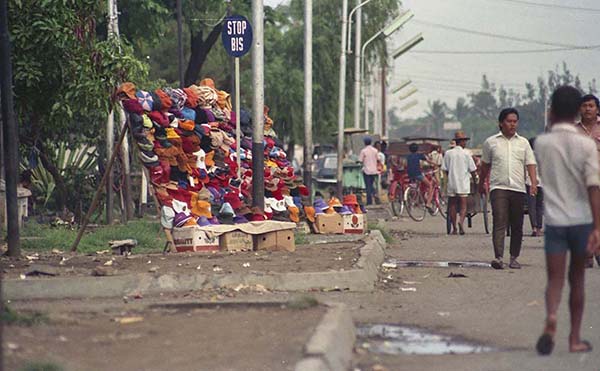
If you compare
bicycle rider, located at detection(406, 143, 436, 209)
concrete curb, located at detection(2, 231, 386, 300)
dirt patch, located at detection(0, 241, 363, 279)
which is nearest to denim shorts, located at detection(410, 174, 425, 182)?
bicycle rider, located at detection(406, 143, 436, 209)

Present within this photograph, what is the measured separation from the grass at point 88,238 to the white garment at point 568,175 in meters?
9.48

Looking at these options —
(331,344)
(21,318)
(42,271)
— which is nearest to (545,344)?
(331,344)

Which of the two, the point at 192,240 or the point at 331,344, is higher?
the point at 192,240

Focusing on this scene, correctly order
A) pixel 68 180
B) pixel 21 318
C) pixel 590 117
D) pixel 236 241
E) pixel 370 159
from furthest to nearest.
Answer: pixel 370 159 < pixel 68 180 < pixel 236 241 < pixel 590 117 < pixel 21 318

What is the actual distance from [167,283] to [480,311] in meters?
3.11

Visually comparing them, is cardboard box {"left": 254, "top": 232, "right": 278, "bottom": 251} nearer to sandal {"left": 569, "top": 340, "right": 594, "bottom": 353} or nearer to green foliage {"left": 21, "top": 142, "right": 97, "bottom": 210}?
sandal {"left": 569, "top": 340, "right": 594, "bottom": 353}

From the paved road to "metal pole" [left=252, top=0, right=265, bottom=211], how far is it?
7.71ft

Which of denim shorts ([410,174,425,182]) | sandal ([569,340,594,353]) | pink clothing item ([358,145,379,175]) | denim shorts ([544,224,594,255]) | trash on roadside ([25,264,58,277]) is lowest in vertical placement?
sandal ([569,340,594,353])

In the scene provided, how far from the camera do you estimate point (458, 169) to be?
23.3 metres

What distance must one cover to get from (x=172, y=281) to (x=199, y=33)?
99.7ft

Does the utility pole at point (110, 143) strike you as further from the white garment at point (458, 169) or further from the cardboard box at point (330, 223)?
A: the white garment at point (458, 169)

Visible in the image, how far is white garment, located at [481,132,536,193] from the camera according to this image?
15383 mm

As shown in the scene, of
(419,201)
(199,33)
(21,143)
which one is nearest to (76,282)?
(21,143)

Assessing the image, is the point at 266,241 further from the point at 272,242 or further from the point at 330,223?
the point at 330,223
